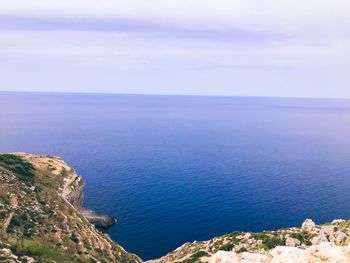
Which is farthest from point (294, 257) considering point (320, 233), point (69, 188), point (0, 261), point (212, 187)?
point (212, 187)

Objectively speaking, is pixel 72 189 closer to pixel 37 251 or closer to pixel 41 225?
pixel 41 225

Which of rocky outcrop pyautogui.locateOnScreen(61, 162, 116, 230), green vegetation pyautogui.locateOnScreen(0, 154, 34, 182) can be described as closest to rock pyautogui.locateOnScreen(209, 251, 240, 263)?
rocky outcrop pyautogui.locateOnScreen(61, 162, 116, 230)

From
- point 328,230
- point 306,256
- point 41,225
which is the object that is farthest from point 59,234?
point 328,230

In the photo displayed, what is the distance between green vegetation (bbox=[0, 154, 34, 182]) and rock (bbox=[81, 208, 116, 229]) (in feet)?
113

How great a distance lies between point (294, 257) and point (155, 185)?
141133mm

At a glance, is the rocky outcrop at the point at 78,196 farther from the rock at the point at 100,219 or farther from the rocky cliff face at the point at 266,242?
the rocky cliff face at the point at 266,242

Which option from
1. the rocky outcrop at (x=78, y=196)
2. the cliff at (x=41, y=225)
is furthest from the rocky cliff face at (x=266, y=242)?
the rocky outcrop at (x=78, y=196)

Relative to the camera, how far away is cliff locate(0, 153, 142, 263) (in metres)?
61.2

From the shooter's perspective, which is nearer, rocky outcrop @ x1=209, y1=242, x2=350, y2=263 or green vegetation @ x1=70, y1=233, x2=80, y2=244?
rocky outcrop @ x1=209, y1=242, x2=350, y2=263

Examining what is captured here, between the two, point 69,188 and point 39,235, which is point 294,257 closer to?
point 39,235

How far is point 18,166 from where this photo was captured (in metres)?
95.5

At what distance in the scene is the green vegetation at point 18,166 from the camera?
90056mm

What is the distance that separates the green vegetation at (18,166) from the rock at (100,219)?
113 ft

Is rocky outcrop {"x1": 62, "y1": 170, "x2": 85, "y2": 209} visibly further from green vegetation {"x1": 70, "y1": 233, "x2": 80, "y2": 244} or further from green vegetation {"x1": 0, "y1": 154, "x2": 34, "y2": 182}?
green vegetation {"x1": 70, "y1": 233, "x2": 80, "y2": 244}
